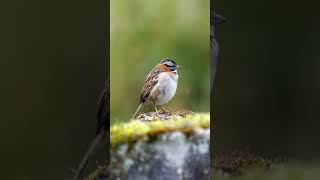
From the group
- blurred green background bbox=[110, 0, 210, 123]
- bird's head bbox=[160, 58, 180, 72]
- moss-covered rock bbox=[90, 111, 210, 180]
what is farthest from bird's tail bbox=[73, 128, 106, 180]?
bird's head bbox=[160, 58, 180, 72]

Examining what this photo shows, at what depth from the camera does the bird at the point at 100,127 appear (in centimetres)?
401

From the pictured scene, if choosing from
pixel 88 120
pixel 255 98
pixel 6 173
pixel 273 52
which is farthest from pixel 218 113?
pixel 6 173

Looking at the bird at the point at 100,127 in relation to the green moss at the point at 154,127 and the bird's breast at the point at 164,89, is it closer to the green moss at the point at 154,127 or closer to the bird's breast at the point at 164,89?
the green moss at the point at 154,127

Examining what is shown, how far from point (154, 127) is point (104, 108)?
0.41 m

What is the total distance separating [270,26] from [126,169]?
1530 millimetres

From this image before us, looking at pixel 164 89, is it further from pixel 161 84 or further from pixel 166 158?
pixel 166 158

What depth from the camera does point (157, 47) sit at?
163 inches

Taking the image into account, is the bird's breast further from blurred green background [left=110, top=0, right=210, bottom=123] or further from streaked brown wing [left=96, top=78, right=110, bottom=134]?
streaked brown wing [left=96, top=78, right=110, bottom=134]

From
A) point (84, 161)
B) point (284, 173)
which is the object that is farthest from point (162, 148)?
point (284, 173)

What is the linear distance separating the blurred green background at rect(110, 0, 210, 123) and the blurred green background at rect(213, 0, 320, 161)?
144mm

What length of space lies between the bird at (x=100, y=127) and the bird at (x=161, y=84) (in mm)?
254

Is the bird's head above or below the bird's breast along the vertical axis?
above

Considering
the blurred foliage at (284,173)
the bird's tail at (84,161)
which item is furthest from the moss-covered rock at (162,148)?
the blurred foliage at (284,173)

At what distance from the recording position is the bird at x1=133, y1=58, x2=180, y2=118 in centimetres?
418
